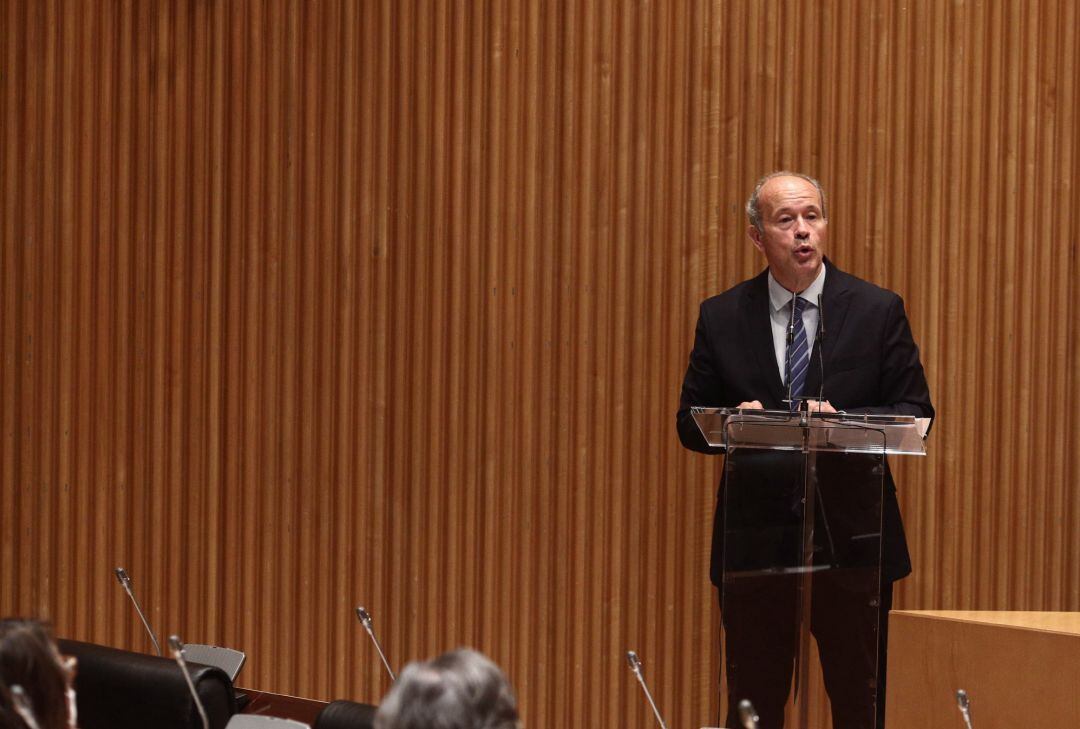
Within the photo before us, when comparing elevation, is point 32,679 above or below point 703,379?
below

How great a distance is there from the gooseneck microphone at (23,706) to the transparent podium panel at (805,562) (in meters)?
1.45

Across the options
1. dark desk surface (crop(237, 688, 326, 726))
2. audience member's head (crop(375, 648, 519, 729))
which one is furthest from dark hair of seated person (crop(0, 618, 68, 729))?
Result: dark desk surface (crop(237, 688, 326, 726))

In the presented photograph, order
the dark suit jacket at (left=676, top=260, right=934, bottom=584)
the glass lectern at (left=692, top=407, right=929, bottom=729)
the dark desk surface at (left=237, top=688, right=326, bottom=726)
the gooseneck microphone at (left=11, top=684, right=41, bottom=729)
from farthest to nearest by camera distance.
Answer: the dark desk surface at (left=237, top=688, right=326, bottom=726) < the dark suit jacket at (left=676, top=260, right=934, bottom=584) < the glass lectern at (left=692, top=407, right=929, bottom=729) < the gooseneck microphone at (left=11, top=684, right=41, bottom=729)

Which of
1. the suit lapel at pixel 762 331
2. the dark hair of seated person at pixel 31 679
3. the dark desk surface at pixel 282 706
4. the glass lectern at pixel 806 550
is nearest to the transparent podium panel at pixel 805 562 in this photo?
the glass lectern at pixel 806 550

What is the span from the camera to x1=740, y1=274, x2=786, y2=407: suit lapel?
327 cm

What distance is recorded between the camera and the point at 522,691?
181 inches

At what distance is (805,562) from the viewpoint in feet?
9.02

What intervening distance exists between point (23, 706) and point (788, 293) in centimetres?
207

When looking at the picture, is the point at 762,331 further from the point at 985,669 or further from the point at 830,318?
the point at 985,669

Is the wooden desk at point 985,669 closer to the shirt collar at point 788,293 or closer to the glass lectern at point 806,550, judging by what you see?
the glass lectern at point 806,550

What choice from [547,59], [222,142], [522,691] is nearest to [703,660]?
[522,691]

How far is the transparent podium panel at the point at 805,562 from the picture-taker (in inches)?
108

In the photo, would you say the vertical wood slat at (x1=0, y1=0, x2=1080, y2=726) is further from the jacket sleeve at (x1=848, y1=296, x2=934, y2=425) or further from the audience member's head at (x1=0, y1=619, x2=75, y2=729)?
the audience member's head at (x1=0, y1=619, x2=75, y2=729)

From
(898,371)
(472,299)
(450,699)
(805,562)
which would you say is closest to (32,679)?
(450,699)
